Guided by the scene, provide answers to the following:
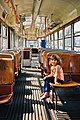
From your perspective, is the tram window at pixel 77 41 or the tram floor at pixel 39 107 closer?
the tram floor at pixel 39 107

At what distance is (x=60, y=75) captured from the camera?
439 cm

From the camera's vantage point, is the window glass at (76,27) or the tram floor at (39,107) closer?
the tram floor at (39,107)

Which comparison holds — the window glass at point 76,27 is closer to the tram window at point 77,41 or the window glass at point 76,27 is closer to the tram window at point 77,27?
the tram window at point 77,27

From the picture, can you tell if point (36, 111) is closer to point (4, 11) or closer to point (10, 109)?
point (10, 109)

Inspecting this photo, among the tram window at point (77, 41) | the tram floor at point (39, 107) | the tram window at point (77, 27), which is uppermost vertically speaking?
the tram window at point (77, 27)

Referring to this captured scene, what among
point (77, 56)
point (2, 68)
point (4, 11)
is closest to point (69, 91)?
Answer: point (77, 56)

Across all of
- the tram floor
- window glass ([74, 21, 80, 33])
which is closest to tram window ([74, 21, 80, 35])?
window glass ([74, 21, 80, 33])

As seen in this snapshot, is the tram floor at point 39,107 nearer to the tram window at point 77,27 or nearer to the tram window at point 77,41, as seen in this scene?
the tram window at point 77,41

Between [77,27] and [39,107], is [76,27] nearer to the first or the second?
[77,27]

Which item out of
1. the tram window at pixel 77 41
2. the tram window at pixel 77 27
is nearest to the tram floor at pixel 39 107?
the tram window at pixel 77 41

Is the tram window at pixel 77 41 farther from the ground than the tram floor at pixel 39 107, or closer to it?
farther from the ground

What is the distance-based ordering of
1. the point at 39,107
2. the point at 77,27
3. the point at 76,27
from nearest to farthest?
the point at 39,107, the point at 77,27, the point at 76,27

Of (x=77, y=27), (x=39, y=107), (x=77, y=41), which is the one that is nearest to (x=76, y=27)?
(x=77, y=27)

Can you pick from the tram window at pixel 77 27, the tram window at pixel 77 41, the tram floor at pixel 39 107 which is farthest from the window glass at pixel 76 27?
the tram floor at pixel 39 107
